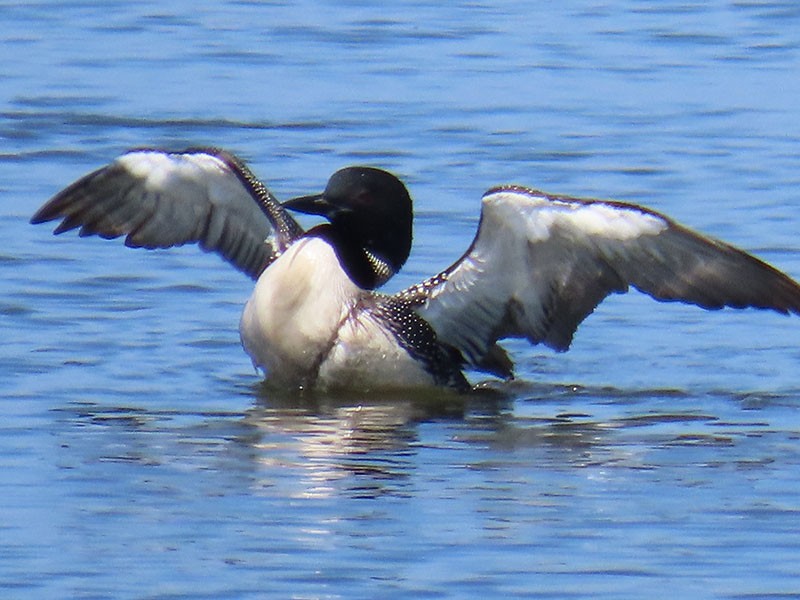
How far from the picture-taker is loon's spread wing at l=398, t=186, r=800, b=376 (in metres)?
8.70

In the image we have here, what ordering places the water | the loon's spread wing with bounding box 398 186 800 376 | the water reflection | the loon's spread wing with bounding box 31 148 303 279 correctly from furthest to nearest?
the loon's spread wing with bounding box 31 148 303 279
the loon's spread wing with bounding box 398 186 800 376
the water reflection
the water

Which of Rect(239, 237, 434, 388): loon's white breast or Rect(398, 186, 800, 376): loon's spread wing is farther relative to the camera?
Rect(239, 237, 434, 388): loon's white breast

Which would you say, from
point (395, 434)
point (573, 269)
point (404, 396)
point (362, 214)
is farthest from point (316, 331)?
point (573, 269)

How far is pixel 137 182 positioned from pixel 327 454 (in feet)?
6.85

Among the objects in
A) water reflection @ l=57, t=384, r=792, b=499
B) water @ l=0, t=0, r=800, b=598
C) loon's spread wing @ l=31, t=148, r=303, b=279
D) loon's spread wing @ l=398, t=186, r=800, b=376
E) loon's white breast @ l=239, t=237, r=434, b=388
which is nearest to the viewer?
water @ l=0, t=0, r=800, b=598

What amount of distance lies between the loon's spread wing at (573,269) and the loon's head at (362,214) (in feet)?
1.05

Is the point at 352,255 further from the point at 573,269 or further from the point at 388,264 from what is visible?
the point at 573,269

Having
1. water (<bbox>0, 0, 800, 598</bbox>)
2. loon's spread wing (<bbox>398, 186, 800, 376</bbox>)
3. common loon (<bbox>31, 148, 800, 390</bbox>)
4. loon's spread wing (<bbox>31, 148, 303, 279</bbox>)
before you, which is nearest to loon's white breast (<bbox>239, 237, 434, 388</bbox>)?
common loon (<bbox>31, 148, 800, 390</bbox>)

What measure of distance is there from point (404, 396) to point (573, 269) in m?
0.90

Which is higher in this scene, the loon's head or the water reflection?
the loon's head

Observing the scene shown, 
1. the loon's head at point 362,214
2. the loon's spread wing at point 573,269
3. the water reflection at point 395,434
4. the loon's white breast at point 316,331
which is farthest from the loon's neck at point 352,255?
the water reflection at point 395,434

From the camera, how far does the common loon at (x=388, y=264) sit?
8758mm

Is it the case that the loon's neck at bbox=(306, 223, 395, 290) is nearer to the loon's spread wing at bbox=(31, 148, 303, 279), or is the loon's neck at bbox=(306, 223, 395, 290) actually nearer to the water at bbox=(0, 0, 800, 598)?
the loon's spread wing at bbox=(31, 148, 303, 279)

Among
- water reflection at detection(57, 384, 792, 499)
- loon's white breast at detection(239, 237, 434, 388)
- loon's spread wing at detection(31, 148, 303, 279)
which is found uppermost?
loon's spread wing at detection(31, 148, 303, 279)
